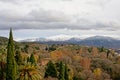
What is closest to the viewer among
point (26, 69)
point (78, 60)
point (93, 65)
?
point (26, 69)

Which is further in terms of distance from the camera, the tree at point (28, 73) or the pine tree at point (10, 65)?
the pine tree at point (10, 65)

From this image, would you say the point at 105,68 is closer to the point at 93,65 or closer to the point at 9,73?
the point at 93,65

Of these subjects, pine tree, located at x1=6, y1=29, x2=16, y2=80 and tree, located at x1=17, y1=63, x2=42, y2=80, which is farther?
pine tree, located at x1=6, y1=29, x2=16, y2=80

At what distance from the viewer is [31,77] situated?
161 ft

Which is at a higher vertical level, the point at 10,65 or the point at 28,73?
the point at 10,65

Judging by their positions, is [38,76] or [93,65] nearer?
[38,76]

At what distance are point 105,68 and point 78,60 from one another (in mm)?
21727

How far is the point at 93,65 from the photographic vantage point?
132750mm

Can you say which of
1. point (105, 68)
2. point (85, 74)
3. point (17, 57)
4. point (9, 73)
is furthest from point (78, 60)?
point (9, 73)

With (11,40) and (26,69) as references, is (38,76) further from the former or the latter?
(11,40)

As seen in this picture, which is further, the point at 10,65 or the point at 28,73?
the point at 10,65

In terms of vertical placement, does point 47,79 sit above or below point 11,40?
below

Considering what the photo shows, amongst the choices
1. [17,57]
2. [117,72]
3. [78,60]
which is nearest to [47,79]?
[17,57]

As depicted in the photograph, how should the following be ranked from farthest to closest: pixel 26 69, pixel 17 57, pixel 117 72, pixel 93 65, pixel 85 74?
pixel 93 65, pixel 117 72, pixel 85 74, pixel 17 57, pixel 26 69
